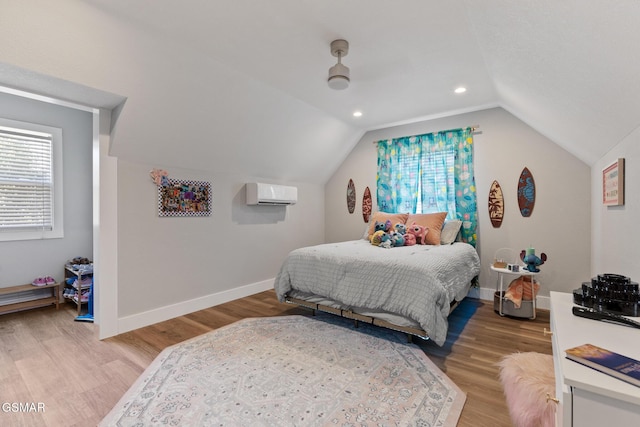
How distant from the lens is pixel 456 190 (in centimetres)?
395

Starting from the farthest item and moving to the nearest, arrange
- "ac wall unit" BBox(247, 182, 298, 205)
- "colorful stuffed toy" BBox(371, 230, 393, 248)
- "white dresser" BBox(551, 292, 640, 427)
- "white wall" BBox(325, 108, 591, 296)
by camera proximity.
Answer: "ac wall unit" BBox(247, 182, 298, 205) → "colorful stuffed toy" BBox(371, 230, 393, 248) → "white wall" BBox(325, 108, 591, 296) → "white dresser" BBox(551, 292, 640, 427)

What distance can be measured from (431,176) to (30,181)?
16.4 ft

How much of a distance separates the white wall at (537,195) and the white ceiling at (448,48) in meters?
0.28

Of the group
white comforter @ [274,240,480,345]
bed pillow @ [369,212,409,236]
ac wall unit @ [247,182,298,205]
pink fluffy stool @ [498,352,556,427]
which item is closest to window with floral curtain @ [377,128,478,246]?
bed pillow @ [369,212,409,236]

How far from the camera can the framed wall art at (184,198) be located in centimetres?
313

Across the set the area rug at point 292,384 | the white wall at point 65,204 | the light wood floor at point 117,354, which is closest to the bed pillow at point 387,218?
the light wood floor at point 117,354

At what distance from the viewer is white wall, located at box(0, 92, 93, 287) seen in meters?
3.37

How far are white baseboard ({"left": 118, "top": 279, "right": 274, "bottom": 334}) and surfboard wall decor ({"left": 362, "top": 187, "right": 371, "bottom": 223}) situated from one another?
5.96ft

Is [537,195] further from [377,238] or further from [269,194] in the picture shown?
[269,194]

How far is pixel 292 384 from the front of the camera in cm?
193

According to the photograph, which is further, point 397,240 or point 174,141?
point 397,240

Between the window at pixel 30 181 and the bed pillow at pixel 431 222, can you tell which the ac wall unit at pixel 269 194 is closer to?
the bed pillow at pixel 431 222

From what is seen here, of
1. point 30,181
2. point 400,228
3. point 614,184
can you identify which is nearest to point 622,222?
point 614,184

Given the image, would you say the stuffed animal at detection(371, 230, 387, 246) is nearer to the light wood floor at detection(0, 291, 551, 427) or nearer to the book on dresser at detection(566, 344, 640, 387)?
the light wood floor at detection(0, 291, 551, 427)
